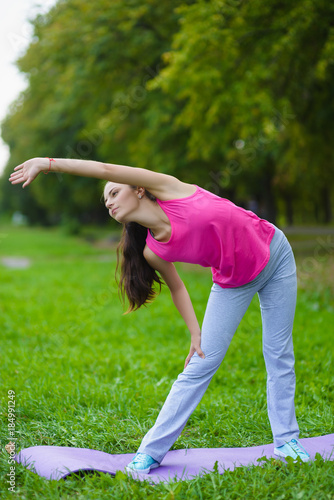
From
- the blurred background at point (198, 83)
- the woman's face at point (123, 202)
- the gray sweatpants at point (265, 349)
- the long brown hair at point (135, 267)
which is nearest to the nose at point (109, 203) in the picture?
the woman's face at point (123, 202)

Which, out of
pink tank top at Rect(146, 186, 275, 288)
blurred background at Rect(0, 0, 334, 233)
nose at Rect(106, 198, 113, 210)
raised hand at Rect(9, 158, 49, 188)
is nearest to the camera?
raised hand at Rect(9, 158, 49, 188)

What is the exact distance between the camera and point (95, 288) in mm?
9227

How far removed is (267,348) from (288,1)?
570cm

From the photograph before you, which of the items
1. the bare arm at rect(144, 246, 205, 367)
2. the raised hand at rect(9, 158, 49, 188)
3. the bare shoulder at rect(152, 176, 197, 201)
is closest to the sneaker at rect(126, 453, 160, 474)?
the bare arm at rect(144, 246, 205, 367)

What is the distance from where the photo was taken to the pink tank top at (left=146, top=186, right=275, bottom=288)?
2.42 meters

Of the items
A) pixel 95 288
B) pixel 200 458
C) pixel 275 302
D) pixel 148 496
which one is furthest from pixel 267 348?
pixel 95 288

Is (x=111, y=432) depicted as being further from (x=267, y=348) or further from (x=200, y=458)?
(x=267, y=348)

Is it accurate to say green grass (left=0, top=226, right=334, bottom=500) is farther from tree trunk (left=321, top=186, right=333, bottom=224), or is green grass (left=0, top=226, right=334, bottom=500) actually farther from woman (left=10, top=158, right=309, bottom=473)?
tree trunk (left=321, top=186, right=333, bottom=224)

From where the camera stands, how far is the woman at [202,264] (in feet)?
7.94

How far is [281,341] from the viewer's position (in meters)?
2.76

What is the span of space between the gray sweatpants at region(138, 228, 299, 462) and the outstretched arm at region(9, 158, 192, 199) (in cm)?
68

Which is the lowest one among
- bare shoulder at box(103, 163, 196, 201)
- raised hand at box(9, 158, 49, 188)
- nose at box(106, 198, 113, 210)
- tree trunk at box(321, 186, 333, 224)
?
tree trunk at box(321, 186, 333, 224)

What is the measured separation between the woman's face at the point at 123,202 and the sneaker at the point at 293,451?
5.03 feet

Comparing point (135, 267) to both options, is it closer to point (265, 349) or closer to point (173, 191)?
point (173, 191)
